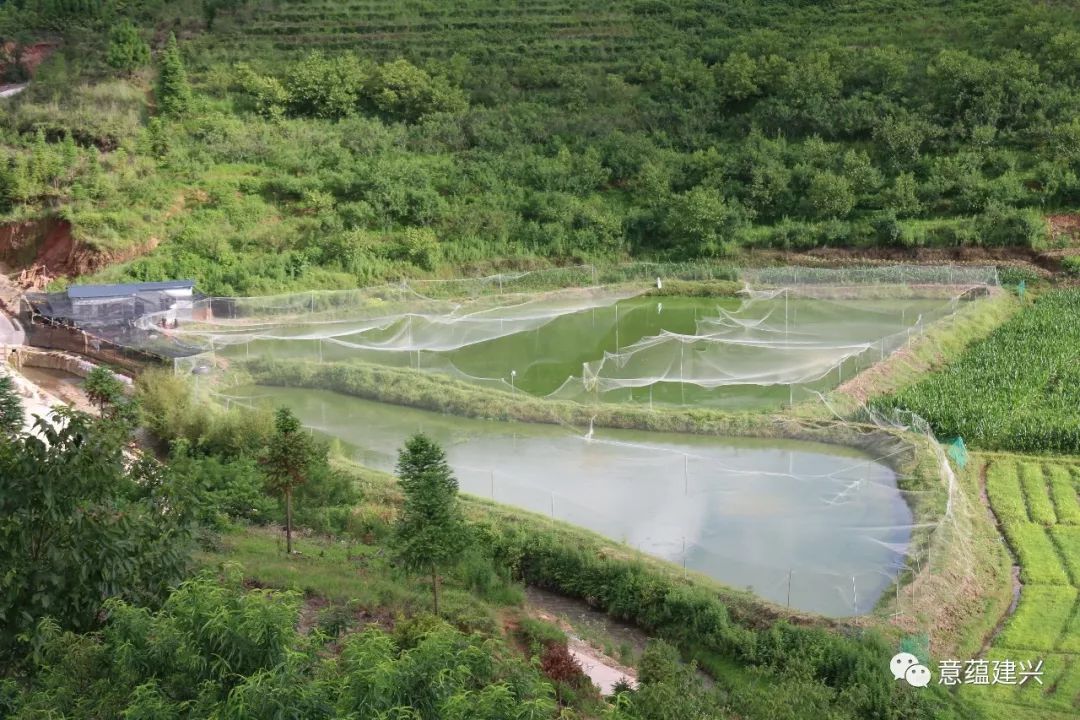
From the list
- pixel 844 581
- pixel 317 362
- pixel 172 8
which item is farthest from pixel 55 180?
pixel 844 581

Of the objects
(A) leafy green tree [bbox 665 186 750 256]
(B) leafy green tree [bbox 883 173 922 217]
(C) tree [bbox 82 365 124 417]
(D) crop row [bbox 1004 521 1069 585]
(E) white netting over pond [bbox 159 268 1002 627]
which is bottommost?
(D) crop row [bbox 1004 521 1069 585]

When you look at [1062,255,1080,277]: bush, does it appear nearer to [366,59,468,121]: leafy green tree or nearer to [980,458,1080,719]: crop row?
[980,458,1080,719]: crop row

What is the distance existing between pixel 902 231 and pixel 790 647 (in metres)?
23.2

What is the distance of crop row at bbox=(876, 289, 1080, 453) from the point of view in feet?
68.1

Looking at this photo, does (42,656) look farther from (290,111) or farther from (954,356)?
(290,111)

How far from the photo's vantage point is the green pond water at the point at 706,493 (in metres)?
16.0

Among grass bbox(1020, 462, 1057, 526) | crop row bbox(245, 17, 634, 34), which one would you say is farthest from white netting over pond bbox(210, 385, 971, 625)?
crop row bbox(245, 17, 634, 34)

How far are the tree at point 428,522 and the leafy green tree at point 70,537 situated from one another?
396 cm

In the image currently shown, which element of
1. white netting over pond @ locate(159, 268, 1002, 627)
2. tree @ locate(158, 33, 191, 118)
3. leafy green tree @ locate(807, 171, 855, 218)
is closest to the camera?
white netting over pond @ locate(159, 268, 1002, 627)

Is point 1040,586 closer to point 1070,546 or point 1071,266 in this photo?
point 1070,546

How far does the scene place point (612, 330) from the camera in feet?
93.9

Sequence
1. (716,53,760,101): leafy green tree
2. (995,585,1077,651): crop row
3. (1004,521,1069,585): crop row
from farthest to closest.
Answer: (716,53,760,101): leafy green tree < (1004,521,1069,585): crop row < (995,585,1077,651): crop row

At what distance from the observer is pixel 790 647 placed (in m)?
14.0

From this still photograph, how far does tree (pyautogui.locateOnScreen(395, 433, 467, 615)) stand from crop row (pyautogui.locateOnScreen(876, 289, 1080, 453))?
1087 centimetres
